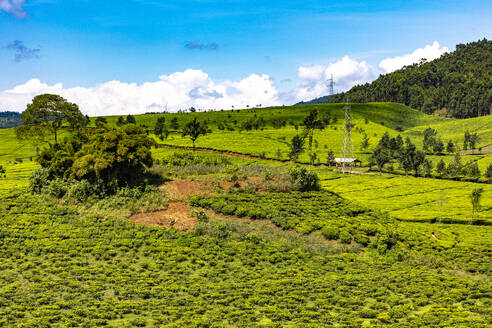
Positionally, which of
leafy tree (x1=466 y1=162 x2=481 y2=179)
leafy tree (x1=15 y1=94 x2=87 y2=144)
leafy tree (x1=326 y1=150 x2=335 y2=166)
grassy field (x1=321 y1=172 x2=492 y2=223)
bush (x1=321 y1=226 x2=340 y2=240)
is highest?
leafy tree (x1=15 y1=94 x2=87 y2=144)

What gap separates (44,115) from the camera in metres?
66.2

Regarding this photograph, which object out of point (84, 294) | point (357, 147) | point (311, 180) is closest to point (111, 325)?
point (84, 294)

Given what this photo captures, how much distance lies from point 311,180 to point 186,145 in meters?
78.4

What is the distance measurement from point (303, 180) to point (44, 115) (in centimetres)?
4804

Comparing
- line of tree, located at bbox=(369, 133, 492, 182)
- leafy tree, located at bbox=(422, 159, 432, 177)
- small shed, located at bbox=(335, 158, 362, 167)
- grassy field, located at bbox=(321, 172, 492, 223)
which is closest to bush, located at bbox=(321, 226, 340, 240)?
grassy field, located at bbox=(321, 172, 492, 223)

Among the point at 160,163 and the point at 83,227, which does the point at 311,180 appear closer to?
the point at 160,163

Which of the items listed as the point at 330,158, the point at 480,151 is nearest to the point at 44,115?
the point at 330,158

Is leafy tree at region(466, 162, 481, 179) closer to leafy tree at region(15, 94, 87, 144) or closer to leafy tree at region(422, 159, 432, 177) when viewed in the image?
leafy tree at region(422, 159, 432, 177)

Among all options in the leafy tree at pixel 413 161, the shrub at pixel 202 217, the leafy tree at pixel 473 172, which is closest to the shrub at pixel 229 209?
the shrub at pixel 202 217

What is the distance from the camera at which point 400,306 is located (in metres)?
27.8

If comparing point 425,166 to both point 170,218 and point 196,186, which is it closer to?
point 196,186

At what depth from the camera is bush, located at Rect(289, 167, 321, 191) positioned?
58.0 meters

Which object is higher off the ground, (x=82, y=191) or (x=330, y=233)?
(x=82, y=191)

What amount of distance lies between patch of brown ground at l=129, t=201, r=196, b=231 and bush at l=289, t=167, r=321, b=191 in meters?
19.3
